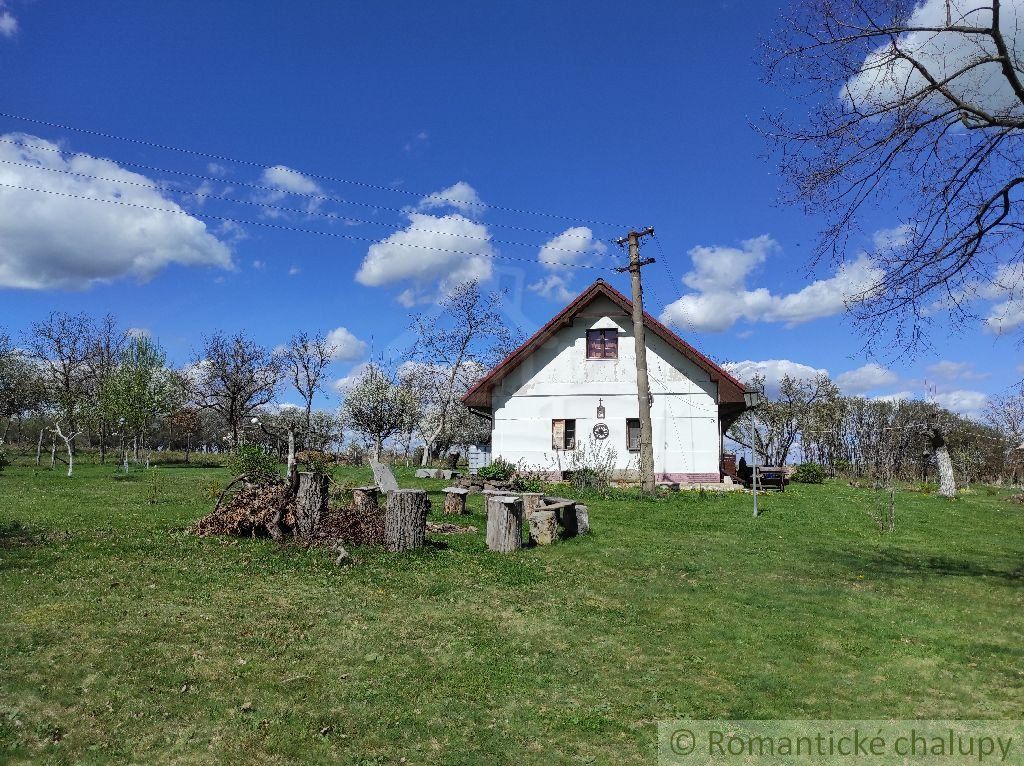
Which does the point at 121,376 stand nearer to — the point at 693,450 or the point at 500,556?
the point at 693,450

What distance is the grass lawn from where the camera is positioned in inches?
177

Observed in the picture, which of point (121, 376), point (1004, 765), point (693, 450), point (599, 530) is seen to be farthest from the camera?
point (121, 376)

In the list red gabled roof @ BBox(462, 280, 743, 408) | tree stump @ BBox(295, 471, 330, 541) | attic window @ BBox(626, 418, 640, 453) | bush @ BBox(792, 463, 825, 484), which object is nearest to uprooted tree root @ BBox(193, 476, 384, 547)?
tree stump @ BBox(295, 471, 330, 541)

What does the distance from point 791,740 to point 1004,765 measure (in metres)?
1.31

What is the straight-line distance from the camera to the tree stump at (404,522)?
10.3 m

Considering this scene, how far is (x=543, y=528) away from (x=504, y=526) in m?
1.08

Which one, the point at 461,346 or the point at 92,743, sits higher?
the point at 461,346

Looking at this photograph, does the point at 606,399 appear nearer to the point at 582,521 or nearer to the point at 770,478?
the point at 770,478

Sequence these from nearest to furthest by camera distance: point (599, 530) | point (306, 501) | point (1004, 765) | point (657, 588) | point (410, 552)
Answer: point (1004, 765), point (657, 588), point (410, 552), point (306, 501), point (599, 530)

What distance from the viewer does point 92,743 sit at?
4250 mm

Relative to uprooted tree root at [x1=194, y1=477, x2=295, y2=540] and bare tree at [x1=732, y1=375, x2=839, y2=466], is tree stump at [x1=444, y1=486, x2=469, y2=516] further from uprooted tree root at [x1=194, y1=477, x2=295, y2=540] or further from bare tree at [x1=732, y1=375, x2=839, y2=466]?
bare tree at [x1=732, y1=375, x2=839, y2=466]

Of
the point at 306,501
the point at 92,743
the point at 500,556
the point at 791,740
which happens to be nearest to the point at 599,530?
the point at 500,556

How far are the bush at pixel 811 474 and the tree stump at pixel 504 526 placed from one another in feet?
88.9

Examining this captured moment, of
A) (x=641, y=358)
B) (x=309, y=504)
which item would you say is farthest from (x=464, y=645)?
(x=641, y=358)
